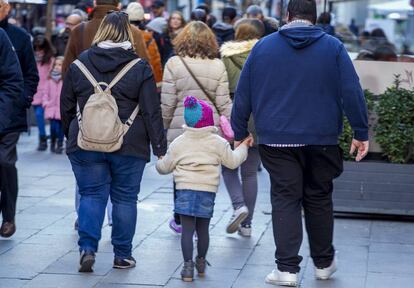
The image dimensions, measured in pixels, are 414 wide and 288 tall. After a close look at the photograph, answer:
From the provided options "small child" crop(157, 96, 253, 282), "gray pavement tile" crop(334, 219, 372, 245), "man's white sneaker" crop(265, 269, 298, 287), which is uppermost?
"small child" crop(157, 96, 253, 282)

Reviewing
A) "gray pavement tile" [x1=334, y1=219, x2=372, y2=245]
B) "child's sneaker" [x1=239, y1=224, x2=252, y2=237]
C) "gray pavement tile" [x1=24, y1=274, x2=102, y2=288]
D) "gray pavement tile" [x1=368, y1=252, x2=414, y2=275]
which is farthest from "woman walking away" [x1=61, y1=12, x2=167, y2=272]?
"gray pavement tile" [x1=334, y1=219, x2=372, y2=245]

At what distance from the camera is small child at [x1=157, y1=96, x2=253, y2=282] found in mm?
7414

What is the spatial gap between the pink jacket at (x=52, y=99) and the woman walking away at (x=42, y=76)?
0.26ft

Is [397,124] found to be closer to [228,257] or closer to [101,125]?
[228,257]

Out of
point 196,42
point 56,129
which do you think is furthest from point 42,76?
point 196,42

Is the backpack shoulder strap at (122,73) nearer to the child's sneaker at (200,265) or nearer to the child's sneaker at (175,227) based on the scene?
the child's sneaker at (200,265)

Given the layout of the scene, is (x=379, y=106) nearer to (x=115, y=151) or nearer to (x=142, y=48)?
(x=142, y=48)

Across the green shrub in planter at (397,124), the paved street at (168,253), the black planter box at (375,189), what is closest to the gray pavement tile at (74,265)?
the paved street at (168,253)

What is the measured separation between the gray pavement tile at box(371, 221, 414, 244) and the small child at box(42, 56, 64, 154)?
20.5 ft

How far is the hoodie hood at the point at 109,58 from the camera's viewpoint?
748 cm

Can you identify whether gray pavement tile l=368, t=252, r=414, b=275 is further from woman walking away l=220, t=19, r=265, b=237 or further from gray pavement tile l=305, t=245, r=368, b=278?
woman walking away l=220, t=19, r=265, b=237

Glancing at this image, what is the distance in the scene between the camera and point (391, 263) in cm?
801

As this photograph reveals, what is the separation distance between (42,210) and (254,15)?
442 cm

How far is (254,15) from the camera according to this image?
44.3 ft
